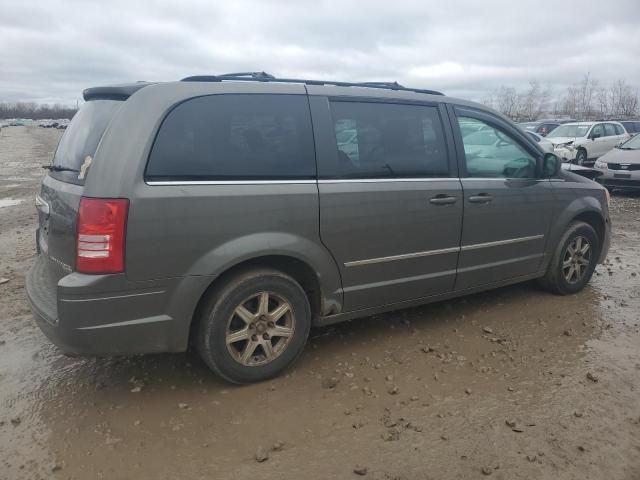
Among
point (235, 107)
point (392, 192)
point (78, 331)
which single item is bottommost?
point (78, 331)

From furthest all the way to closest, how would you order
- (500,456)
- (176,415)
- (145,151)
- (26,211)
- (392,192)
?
(26,211)
(392,192)
(176,415)
(145,151)
(500,456)

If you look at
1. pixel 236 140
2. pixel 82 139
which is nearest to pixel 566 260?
pixel 236 140

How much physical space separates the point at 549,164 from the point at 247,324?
308 cm

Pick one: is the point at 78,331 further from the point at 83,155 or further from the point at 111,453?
the point at 83,155

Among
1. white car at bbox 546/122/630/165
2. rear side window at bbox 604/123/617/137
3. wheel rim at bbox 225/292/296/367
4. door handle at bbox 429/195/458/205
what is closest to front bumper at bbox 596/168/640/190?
white car at bbox 546/122/630/165

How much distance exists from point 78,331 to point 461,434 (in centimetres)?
218

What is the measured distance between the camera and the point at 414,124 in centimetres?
380

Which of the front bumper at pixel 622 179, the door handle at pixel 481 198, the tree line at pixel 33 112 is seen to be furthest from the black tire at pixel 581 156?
the tree line at pixel 33 112

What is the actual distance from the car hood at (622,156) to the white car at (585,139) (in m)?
3.75

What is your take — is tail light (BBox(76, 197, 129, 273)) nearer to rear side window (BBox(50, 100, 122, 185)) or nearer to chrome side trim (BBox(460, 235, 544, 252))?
rear side window (BBox(50, 100, 122, 185))

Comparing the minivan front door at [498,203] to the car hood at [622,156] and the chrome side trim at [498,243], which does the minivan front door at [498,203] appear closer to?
the chrome side trim at [498,243]

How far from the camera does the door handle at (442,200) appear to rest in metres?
3.78

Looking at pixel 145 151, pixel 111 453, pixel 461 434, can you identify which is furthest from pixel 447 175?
pixel 111 453

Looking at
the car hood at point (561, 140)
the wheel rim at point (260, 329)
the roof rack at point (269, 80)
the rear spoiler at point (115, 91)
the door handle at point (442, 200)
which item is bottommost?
the wheel rim at point (260, 329)
